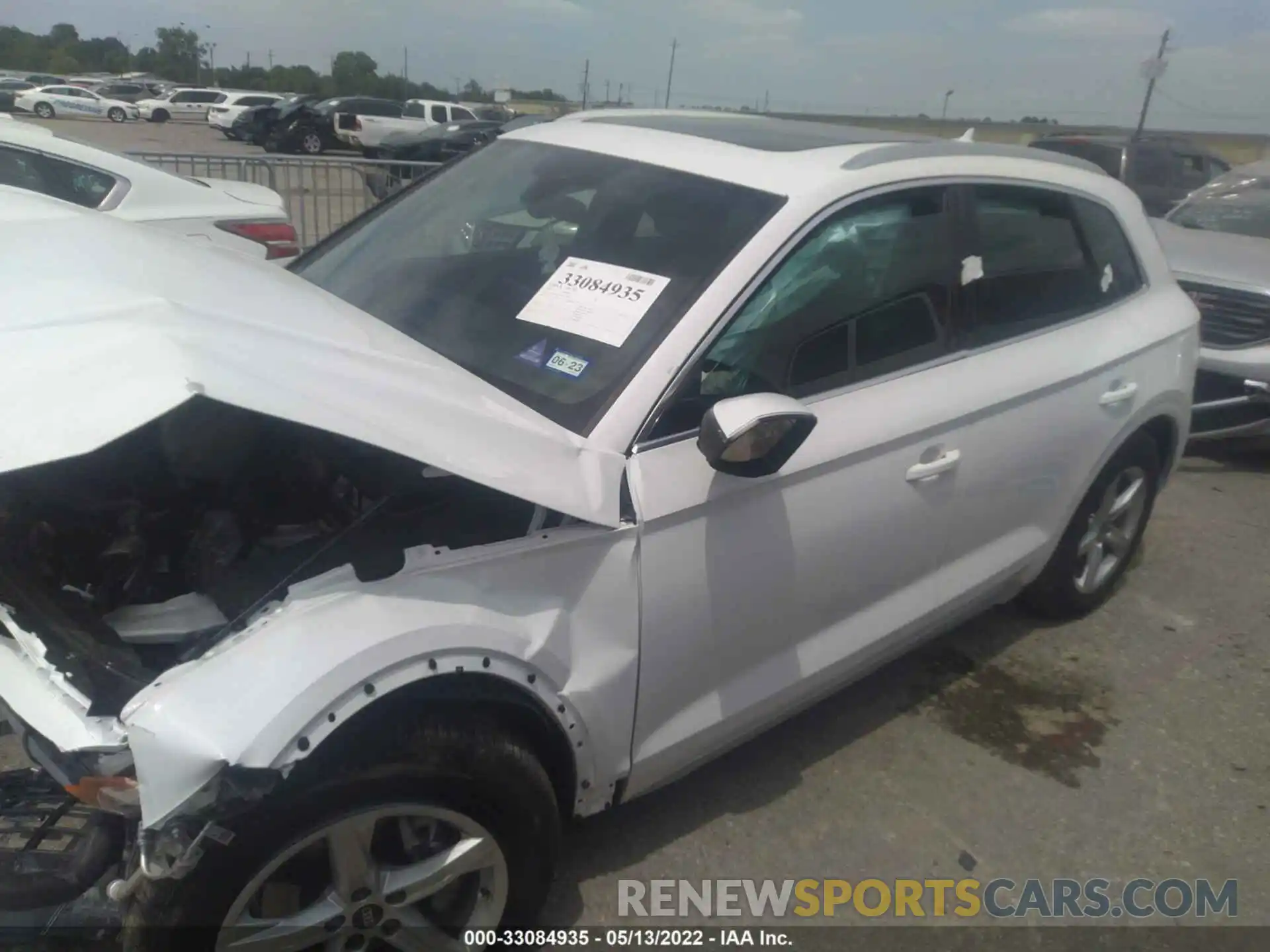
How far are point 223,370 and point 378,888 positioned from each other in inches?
41.0

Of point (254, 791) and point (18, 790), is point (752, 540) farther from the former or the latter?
point (18, 790)

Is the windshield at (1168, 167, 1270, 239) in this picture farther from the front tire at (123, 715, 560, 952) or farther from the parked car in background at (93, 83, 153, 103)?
the parked car in background at (93, 83, 153, 103)

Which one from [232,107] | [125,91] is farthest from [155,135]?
[125,91]

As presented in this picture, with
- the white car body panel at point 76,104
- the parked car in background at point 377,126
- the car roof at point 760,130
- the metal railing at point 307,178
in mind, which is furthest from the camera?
the white car body panel at point 76,104

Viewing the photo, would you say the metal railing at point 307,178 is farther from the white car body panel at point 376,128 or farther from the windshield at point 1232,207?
the white car body panel at point 376,128

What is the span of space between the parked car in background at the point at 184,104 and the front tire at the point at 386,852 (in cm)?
4934

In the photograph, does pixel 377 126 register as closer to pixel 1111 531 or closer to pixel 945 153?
pixel 1111 531

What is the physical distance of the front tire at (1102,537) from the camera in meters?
3.84

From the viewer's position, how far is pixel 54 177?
5641mm

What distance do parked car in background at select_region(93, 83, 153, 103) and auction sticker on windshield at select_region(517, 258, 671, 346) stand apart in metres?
55.3

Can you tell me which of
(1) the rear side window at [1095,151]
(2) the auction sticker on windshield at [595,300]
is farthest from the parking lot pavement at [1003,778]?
(1) the rear side window at [1095,151]

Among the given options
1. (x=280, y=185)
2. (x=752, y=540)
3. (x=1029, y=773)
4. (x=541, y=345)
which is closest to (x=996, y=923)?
(x=1029, y=773)

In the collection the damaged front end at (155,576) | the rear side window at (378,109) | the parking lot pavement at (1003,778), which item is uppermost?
the rear side window at (378,109)

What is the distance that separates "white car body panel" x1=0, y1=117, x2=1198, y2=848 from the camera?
1791 mm
